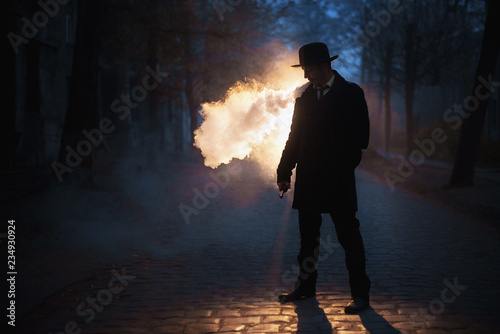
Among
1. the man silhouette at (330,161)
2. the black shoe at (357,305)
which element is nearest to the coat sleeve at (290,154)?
the man silhouette at (330,161)

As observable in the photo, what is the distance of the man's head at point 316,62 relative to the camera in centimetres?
470

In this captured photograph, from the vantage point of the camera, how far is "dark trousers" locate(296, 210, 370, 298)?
4.65 metres

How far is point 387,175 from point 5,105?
14.2 meters

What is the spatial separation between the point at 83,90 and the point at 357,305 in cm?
1073

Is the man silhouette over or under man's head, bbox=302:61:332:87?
under

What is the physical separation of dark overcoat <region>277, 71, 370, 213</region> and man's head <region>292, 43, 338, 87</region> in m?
0.11

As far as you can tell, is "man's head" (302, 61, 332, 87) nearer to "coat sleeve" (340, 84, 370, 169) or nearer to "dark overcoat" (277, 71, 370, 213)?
"dark overcoat" (277, 71, 370, 213)

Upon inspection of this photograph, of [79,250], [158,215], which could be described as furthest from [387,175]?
[79,250]

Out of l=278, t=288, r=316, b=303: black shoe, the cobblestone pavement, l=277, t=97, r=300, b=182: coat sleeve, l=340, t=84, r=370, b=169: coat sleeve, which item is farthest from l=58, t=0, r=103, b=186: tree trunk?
l=340, t=84, r=370, b=169: coat sleeve

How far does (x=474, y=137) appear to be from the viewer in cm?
1373

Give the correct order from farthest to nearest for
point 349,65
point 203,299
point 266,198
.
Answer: point 349,65 → point 266,198 → point 203,299

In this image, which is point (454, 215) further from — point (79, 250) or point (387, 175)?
point (387, 175)

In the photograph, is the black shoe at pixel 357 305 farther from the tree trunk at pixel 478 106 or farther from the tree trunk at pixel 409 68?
the tree trunk at pixel 409 68

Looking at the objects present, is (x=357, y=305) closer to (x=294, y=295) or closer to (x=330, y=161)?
(x=294, y=295)
